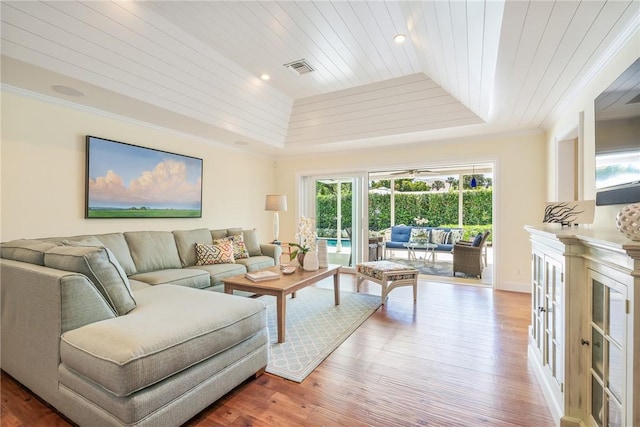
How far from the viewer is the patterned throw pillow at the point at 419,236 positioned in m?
7.27

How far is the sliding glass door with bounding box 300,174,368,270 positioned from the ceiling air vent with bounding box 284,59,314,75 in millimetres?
2394

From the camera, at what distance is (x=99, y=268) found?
5.84 feet

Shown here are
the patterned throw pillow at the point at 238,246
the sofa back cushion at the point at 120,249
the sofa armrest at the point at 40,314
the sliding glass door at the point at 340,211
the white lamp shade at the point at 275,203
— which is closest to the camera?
the sofa armrest at the point at 40,314

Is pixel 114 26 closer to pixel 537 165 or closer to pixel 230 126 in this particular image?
pixel 230 126

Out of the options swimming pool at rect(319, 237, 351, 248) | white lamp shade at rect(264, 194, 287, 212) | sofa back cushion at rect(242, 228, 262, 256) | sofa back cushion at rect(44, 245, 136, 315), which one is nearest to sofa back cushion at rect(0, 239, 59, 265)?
sofa back cushion at rect(44, 245, 136, 315)

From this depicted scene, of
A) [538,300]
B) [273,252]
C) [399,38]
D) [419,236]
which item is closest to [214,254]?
[273,252]

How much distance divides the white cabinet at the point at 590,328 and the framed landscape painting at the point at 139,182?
13.5ft

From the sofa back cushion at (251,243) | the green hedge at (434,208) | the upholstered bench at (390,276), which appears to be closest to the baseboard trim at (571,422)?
the upholstered bench at (390,276)

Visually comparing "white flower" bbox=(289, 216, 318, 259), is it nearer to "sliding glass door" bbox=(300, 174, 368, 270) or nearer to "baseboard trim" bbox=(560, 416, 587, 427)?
"sliding glass door" bbox=(300, 174, 368, 270)

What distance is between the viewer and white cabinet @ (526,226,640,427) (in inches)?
42.2

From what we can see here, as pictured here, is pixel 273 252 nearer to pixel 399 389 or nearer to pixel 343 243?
pixel 343 243

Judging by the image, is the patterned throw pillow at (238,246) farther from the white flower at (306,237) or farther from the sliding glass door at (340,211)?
the sliding glass door at (340,211)

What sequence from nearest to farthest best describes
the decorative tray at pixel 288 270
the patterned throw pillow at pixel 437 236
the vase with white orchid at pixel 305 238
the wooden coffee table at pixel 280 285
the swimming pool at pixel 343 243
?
the wooden coffee table at pixel 280 285 → the decorative tray at pixel 288 270 → the vase with white orchid at pixel 305 238 → the swimming pool at pixel 343 243 → the patterned throw pillow at pixel 437 236

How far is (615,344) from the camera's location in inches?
47.0
